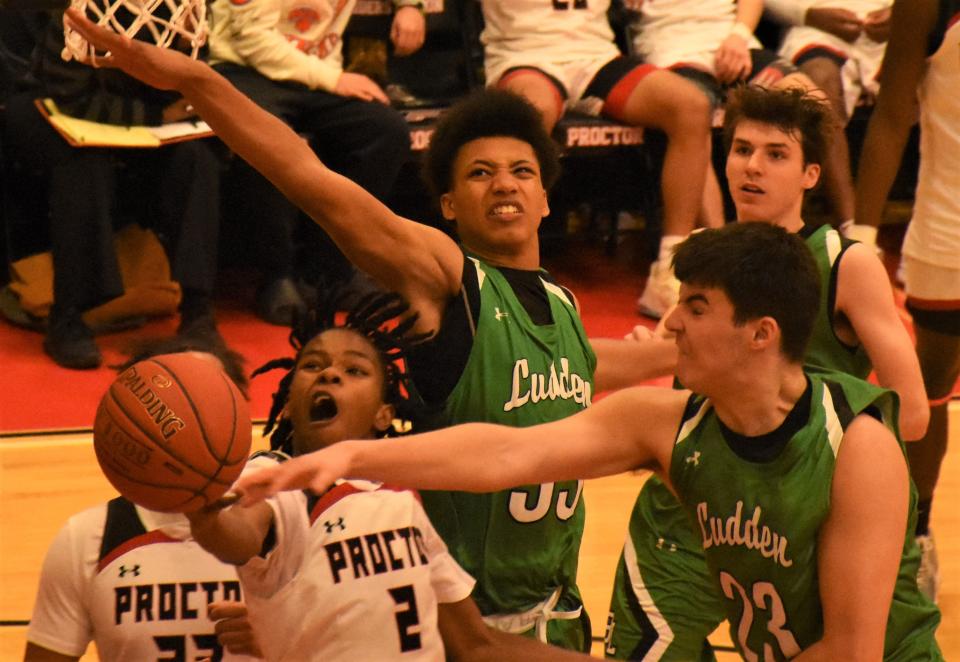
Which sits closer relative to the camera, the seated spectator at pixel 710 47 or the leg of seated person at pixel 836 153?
the seated spectator at pixel 710 47

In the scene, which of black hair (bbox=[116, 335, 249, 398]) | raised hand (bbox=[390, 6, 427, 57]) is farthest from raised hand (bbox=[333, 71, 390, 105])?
black hair (bbox=[116, 335, 249, 398])

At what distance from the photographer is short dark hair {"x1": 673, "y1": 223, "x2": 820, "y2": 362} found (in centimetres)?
286

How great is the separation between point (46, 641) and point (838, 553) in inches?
60.6

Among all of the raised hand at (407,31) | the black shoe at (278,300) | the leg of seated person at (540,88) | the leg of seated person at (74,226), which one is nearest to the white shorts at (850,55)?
the leg of seated person at (540,88)

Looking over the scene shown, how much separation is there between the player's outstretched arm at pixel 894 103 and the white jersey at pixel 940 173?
0.06 meters

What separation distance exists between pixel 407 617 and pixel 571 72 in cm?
511

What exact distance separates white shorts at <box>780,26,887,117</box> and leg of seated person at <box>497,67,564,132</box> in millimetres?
1393

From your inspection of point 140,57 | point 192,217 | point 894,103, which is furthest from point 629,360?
point 192,217

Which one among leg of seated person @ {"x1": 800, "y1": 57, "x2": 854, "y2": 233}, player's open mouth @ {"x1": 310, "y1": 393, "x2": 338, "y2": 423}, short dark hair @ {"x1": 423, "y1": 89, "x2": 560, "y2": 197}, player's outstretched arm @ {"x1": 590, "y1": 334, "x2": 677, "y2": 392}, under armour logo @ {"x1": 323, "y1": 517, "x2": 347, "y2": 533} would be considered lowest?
leg of seated person @ {"x1": 800, "y1": 57, "x2": 854, "y2": 233}

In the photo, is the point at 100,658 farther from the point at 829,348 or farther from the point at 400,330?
the point at 829,348

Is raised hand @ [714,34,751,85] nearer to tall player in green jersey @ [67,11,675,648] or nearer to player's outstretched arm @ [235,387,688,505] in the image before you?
tall player in green jersey @ [67,11,675,648]

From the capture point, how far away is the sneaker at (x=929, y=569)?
4.73 metres

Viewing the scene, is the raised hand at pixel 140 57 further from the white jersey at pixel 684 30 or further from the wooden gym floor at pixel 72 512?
the white jersey at pixel 684 30

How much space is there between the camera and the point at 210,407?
2.56 meters
